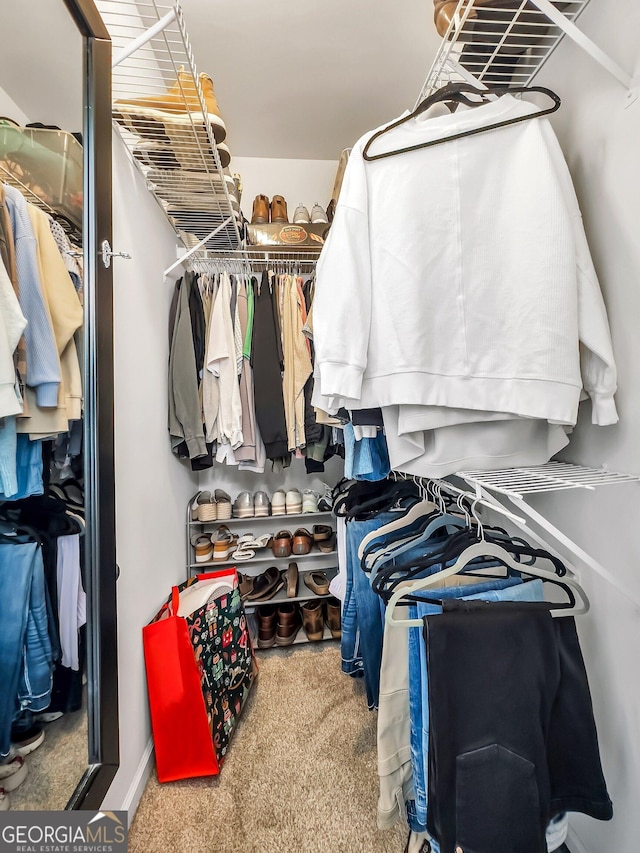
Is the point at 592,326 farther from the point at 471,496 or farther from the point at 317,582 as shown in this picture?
the point at 317,582

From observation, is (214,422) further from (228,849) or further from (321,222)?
(228,849)

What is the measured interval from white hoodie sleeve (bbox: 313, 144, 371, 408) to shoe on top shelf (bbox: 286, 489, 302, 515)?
4.28 ft

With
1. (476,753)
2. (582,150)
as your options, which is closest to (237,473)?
(476,753)

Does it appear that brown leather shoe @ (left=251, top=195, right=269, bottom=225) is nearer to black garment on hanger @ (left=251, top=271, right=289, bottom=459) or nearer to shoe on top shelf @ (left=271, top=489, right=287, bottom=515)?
black garment on hanger @ (left=251, top=271, right=289, bottom=459)

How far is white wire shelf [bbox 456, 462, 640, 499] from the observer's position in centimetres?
73

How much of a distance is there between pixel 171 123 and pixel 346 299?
2.95 feet

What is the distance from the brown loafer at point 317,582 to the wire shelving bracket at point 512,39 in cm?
201

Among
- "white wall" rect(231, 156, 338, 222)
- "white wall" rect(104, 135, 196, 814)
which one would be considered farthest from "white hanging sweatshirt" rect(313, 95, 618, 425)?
"white wall" rect(231, 156, 338, 222)

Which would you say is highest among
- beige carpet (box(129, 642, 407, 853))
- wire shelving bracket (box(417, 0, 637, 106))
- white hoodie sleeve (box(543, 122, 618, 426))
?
wire shelving bracket (box(417, 0, 637, 106))

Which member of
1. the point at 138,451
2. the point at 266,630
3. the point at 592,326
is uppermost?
the point at 592,326

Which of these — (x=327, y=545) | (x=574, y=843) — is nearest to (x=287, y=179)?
(x=327, y=545)

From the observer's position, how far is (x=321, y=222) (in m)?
1.92

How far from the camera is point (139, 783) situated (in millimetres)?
1227

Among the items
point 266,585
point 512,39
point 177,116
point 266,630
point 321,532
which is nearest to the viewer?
point 512,39
